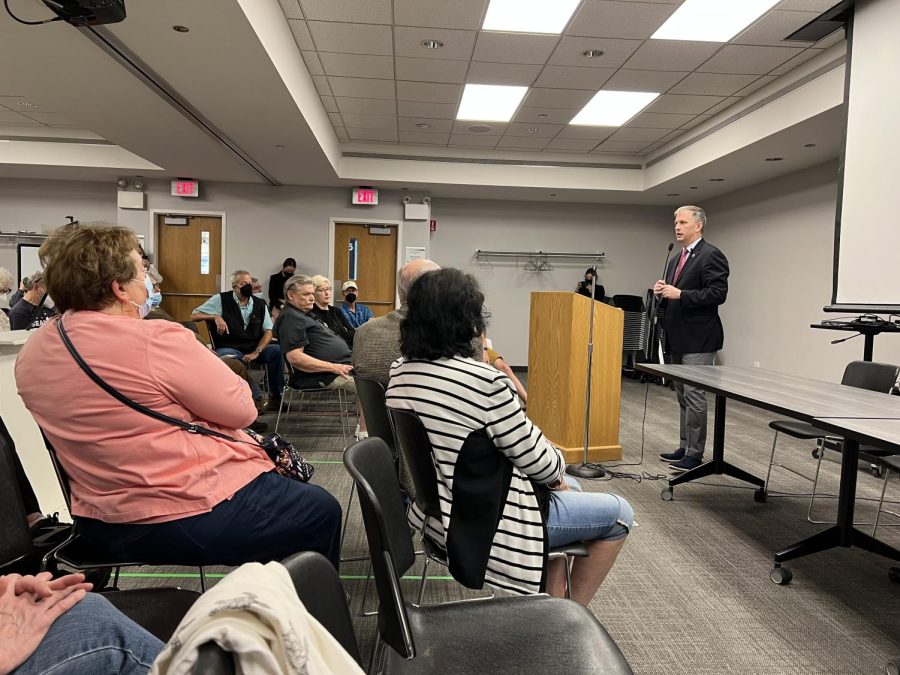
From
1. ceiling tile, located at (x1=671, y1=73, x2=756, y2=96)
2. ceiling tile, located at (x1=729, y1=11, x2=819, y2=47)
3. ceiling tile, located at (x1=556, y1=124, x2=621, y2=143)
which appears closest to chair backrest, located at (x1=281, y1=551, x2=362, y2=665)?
ceiling tile, located at (x1=729, y1=11, x2=819, y2=47)

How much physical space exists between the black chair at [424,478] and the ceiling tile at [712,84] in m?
4.67

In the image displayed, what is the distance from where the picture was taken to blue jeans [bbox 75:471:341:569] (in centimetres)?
149

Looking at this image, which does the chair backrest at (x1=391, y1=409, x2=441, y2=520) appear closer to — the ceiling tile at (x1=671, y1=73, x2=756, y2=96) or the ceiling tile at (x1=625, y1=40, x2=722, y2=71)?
the ceiling tile at (x1=625, y1=40, x2=722, y2=71)

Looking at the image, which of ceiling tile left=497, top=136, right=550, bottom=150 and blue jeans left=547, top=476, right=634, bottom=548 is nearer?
blue jeans left=547, top=476, right=634, bottom=548

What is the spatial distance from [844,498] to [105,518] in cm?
267

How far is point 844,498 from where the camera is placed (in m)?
2.58

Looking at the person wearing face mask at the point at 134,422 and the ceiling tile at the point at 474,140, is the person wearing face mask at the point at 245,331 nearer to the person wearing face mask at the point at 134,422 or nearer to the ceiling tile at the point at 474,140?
the ceiling tile at the point at 474,140

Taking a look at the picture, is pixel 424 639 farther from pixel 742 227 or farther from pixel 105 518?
pixel 742 227

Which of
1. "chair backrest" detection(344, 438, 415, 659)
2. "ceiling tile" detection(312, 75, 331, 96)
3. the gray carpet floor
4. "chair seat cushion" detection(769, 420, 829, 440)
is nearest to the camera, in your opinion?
"chair backrest" detection(344, 438, 415, 659)

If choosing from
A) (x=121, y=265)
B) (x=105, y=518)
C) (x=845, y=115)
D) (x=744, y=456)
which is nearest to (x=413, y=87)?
(x=845, y=115)

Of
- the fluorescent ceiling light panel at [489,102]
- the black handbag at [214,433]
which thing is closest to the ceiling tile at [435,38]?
the fluorescent ceiling light panel at [489,102]

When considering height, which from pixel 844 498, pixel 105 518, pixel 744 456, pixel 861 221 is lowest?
pixel 744 456

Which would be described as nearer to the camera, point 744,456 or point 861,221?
point 861,221

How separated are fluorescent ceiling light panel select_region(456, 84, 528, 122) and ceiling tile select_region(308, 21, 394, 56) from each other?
1070 mm
